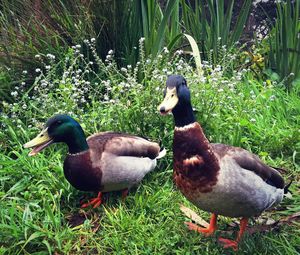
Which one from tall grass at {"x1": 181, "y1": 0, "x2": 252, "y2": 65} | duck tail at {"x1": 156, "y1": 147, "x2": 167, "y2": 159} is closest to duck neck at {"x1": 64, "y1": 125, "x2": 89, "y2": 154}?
duck tail at {"x1": 156, "y1": 147, "x2": 167, "y2": 159}

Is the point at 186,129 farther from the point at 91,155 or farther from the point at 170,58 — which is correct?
the point at 170,58

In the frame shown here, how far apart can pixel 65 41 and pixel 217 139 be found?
1.96 m

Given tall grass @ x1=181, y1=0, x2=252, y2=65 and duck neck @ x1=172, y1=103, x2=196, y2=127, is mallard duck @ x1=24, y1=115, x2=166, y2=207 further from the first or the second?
tall grass @ x1=181, y1=0, x2=252, y2=65

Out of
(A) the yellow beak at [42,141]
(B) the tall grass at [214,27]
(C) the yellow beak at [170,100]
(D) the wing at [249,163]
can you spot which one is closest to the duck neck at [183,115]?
(C) the yellow beak at [170,100]

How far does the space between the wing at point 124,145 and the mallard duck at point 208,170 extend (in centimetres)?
65

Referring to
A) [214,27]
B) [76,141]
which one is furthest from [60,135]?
[214,27]

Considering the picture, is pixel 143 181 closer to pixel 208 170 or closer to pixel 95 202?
pixel 95 202

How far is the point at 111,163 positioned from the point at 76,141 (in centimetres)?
27

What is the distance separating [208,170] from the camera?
2846 mm

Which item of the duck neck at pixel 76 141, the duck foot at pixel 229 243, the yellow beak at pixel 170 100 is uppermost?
the yellow beak at pixel 170 100

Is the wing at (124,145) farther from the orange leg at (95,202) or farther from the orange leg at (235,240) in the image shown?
the orange leg at (235,240)

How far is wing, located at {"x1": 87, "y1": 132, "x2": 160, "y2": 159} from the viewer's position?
3.52 m

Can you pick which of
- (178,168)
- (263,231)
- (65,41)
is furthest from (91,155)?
(65,41)

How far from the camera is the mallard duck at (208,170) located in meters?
2.84
